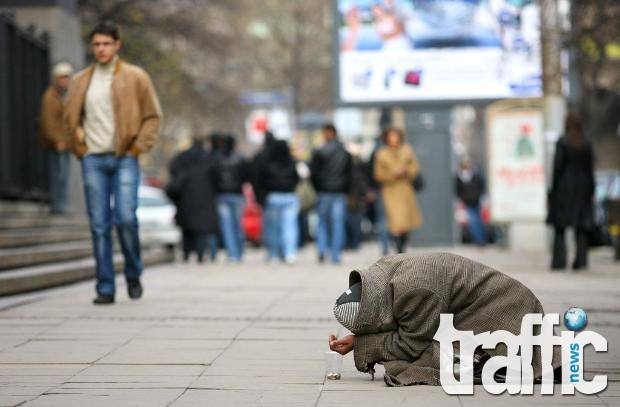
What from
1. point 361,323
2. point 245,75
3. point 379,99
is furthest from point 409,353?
point 245,75

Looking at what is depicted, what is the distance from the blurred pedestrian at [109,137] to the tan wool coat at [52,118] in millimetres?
6399

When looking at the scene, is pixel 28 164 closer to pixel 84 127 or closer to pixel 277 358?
pixel 84 127

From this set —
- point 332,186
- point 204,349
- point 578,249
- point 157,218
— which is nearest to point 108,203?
point 204,349

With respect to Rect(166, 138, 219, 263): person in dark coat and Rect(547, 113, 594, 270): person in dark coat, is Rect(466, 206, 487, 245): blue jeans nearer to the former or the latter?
Rect(166, 138, 219, 263): person in dark coat

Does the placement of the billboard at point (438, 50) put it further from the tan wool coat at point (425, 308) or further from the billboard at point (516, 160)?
the tan wool coat at point (425, 308)

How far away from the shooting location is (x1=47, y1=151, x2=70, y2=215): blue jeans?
19.0 meters

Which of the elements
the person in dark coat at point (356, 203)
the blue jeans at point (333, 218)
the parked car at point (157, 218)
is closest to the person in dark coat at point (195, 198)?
the blue jeans at point (333, 218)

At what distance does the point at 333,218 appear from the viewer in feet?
66.2

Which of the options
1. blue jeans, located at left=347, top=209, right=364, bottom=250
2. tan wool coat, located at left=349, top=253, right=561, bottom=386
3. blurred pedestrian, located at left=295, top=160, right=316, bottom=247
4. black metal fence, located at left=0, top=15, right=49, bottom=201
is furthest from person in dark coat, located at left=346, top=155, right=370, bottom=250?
tan wool coat, located at left=349, top=253, right=561, bottom=386

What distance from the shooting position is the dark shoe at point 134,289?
39.9 feet

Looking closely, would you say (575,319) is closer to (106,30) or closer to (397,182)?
(106,30)

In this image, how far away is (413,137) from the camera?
90.7ft

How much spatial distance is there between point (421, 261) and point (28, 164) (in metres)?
12.4

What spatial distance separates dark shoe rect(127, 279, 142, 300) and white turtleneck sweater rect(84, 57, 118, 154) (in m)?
1.15
